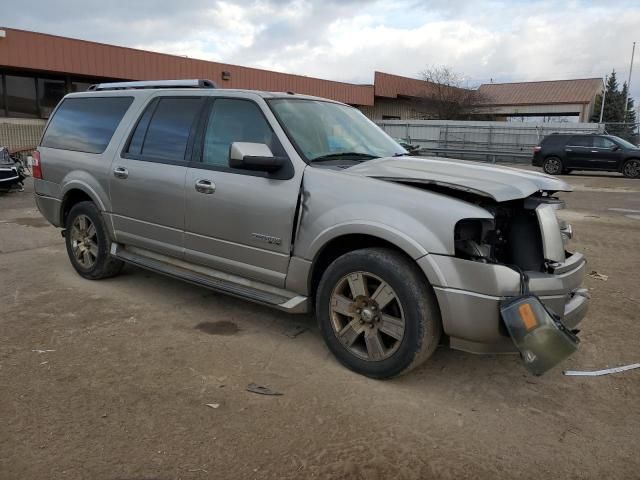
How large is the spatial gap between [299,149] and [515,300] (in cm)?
179

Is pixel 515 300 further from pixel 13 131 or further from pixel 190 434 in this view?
pixel 13 131

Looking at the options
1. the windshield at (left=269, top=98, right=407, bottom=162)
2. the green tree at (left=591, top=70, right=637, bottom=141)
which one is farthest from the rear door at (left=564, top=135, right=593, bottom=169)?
the green tree at (left=591, top=70, right=637, bottom=141)

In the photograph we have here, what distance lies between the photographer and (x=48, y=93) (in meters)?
21.0

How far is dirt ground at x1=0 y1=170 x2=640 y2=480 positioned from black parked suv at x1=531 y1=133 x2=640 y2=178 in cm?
1748

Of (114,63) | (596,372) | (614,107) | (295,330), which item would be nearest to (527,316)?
(596,372)

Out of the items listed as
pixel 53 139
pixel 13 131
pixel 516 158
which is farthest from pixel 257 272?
pixel 516 158

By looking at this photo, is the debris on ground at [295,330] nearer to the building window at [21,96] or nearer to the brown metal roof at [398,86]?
the building window at [21,96]

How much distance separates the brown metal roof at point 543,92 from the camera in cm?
4922

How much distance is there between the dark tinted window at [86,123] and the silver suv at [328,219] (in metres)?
0.03

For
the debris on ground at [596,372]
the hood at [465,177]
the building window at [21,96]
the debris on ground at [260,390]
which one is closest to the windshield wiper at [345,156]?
the hood at [465,177]

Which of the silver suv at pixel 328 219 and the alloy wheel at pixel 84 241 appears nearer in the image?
the silver suv at pixel 328 219

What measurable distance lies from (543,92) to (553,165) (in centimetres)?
3377

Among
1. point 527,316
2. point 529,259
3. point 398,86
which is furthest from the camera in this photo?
point 398,86

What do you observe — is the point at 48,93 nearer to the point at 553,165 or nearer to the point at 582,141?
the point at 553,165
